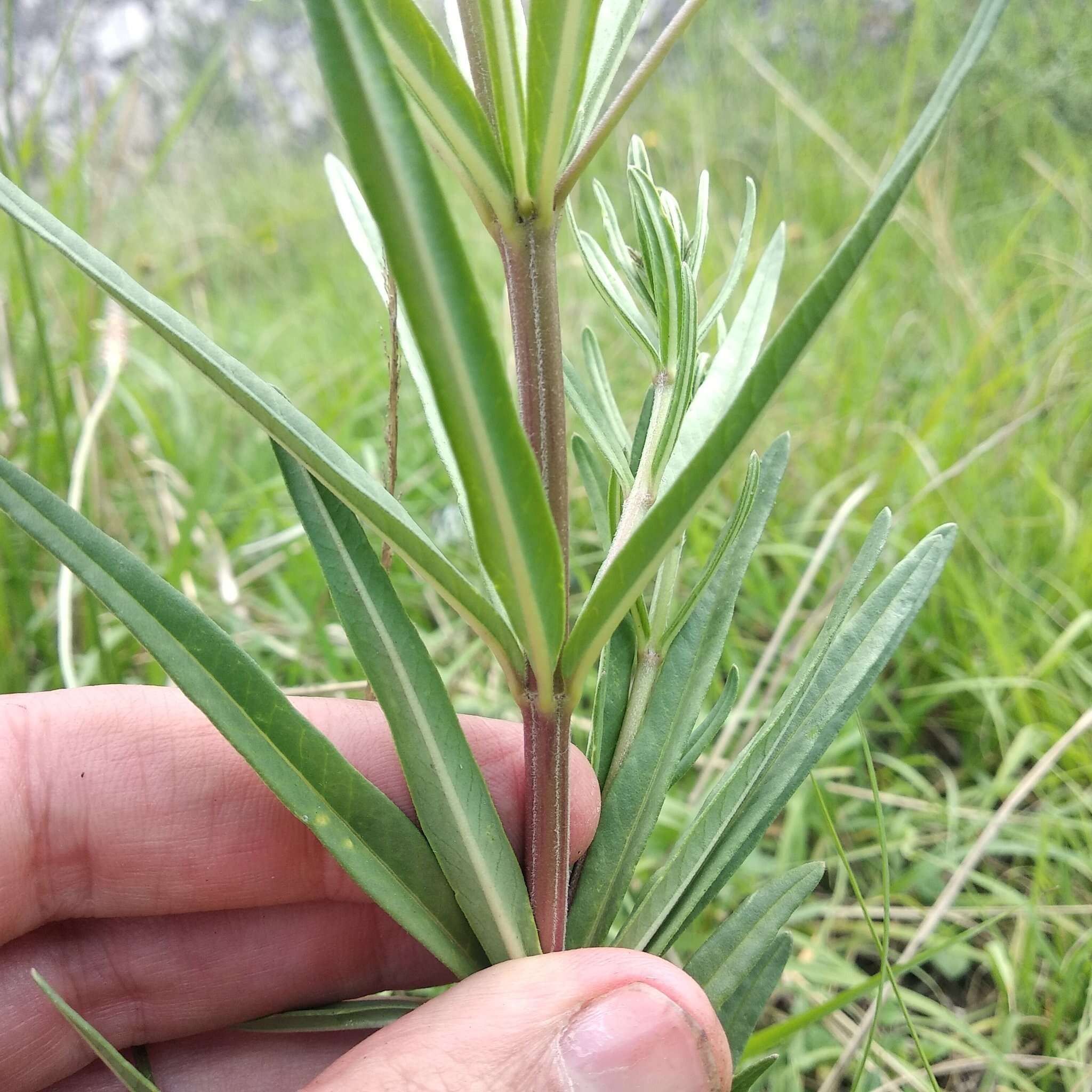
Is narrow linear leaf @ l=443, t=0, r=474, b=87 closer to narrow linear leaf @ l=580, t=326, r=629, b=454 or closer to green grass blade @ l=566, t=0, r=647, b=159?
green grass blade @ l=566, t=0, r=647, b=159

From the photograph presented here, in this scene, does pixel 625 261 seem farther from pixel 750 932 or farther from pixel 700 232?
pixel 750 932

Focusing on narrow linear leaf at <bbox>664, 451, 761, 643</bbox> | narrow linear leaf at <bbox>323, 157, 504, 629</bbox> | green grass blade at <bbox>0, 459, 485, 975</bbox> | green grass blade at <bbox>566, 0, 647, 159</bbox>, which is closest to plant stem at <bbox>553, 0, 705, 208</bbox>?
green grass blade at <bbox>566, 0, 647, 159</bbox>

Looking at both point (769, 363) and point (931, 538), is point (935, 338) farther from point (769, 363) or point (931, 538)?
point (769, 363)

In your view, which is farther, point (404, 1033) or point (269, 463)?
point (269, 463)

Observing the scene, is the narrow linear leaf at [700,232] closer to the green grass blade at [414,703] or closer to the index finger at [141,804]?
the green grass blade at [414,703]

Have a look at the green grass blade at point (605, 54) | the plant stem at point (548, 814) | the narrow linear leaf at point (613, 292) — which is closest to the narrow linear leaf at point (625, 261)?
the narrow linear leaf at point (613, 292)

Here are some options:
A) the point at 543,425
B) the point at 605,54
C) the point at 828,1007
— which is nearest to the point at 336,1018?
the point at 828,1007

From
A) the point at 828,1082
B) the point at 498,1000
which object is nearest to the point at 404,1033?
the point at 498,1000
